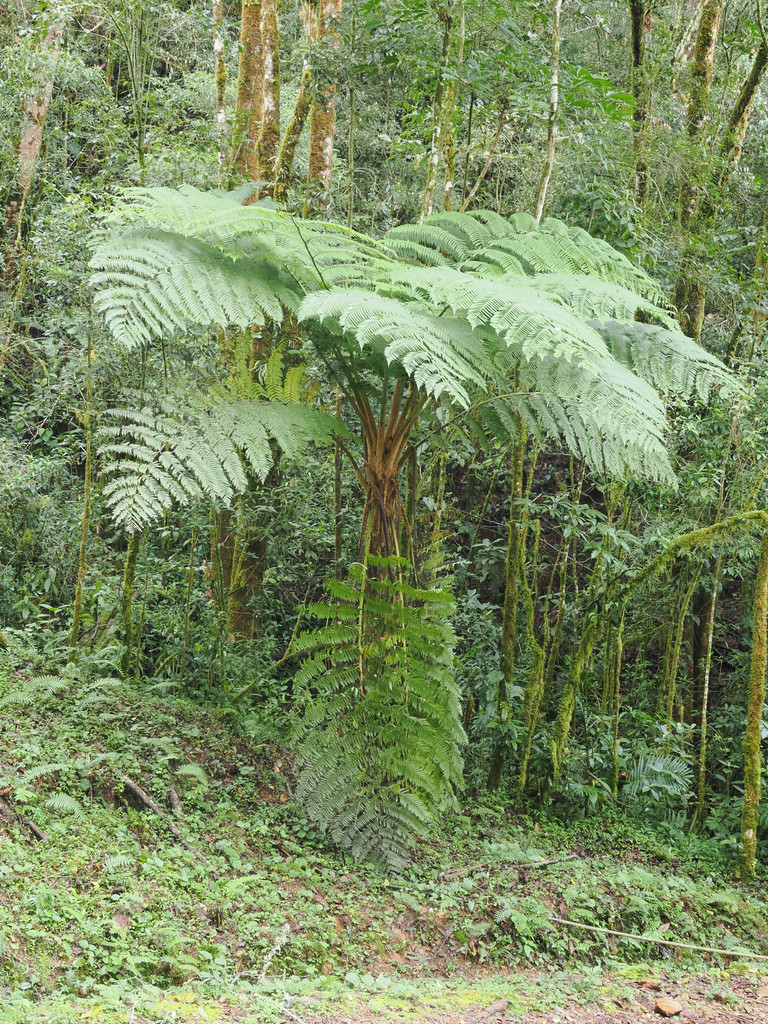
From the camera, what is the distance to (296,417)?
11.2 ft

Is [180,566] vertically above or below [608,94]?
below

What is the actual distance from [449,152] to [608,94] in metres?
1.13

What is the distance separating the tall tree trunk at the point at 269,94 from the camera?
5363 millimetres

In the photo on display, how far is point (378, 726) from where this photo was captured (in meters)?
3.49

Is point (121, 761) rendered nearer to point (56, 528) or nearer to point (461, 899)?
point (461, 899)

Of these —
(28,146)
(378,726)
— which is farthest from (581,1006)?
(28,146)

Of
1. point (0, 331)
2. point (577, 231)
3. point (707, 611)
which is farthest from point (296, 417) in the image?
point (0, 331)

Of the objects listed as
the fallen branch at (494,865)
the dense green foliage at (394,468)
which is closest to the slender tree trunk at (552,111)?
the dense green foliage at (394,468)

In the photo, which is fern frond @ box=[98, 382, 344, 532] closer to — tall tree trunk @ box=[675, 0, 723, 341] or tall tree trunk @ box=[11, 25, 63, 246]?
tall tree trunk @ box=[675, 0, 723, 341]

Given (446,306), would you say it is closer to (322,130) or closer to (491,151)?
(491,151)

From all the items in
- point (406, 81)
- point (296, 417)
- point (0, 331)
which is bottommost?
point (296, 417)

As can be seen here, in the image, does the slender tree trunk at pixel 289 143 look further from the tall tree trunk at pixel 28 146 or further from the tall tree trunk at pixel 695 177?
the tall tree trunk at pixel 28 146

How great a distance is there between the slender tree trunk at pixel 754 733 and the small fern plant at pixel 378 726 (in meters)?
1.66

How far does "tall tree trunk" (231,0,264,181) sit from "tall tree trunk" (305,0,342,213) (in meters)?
0.41
